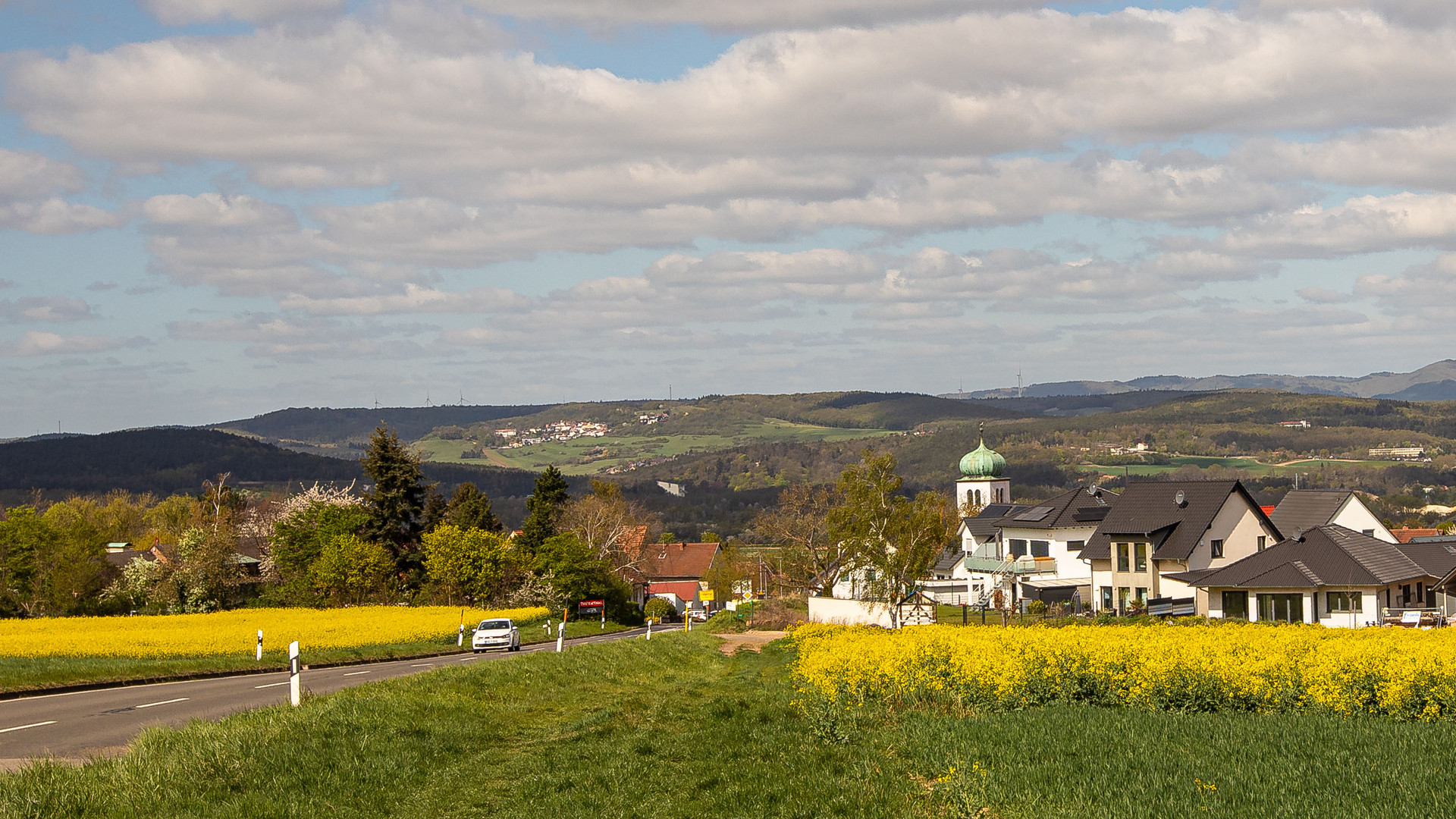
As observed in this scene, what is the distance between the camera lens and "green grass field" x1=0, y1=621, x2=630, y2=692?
2597cm

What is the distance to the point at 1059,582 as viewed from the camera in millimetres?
76375

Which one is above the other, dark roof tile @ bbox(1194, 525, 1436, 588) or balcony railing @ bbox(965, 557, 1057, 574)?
dark roof tile @ bbox(1194, 525, 1436, 588)

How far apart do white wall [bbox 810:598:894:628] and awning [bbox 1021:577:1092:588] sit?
2063 centimetres

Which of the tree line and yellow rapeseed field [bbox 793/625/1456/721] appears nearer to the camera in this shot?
yellow rapeseed field [bbox 793/625/1456/721]

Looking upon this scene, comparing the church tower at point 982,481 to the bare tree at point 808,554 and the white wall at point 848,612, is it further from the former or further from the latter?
the white wall at point 848,612

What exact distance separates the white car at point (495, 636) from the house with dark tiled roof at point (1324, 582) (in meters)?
30.7

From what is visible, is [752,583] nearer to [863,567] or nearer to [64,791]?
[863,567]

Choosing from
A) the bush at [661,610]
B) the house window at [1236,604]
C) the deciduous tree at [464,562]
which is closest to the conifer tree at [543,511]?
the deciduous tree at [464,562]

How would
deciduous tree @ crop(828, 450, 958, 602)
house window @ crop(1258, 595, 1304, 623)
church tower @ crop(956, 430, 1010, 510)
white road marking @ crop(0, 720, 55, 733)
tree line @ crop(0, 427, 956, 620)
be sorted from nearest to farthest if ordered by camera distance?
white road marking @ crop(0, 720, 55, 733)
house window @ crop(1258, 595, 1304, 623)
deciduous tree @ crop(828, 450, 958, 602)
tree line @ crop(0, 427, 956, 620)
church tower @ crop(956, 430, 1010, 510)

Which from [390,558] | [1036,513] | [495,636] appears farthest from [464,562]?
[1036,513]

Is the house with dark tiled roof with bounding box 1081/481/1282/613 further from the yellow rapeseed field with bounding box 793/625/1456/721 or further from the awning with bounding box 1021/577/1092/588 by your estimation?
the yellow rapeseed field with bounding box 793/625/1456/721

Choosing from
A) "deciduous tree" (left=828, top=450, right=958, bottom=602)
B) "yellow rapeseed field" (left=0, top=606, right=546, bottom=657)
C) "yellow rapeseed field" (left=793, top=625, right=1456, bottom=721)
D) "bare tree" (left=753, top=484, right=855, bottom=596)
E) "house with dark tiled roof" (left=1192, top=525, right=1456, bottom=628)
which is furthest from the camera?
"bare tree" (left=753, top=484, right=855, bottom=596)

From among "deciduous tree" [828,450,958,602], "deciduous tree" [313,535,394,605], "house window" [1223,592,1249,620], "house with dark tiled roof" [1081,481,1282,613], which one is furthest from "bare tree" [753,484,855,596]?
"deciduous tree" [313,535,394,605]

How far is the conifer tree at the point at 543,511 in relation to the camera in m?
81.6
